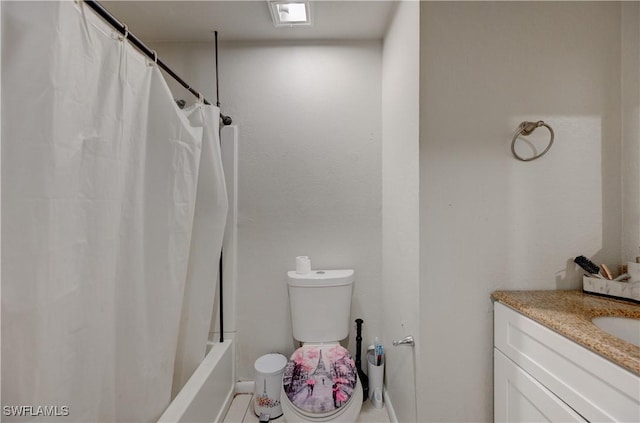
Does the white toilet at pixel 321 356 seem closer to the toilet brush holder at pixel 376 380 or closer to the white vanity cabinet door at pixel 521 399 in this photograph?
the toilet brush holder at pixel 376 380

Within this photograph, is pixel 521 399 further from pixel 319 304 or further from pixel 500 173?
pixel 319 304

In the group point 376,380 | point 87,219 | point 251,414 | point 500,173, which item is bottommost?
point 251,414

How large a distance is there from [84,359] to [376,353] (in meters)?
1.31

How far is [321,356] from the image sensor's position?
4.53 feet

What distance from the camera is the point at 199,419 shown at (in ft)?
3.81

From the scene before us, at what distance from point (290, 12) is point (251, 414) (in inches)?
84.5

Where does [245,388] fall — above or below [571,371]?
below

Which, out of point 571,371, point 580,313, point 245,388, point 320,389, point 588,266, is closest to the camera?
point 571,371

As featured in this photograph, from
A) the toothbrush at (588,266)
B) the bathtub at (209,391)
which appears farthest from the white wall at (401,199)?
the bathtub at (209,391)


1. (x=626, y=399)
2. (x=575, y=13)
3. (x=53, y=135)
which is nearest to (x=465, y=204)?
(x=626, y=399)

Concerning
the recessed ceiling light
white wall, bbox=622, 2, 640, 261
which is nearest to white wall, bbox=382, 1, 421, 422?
→ the recessed ceiling light

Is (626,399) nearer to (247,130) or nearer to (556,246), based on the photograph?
(556,246)

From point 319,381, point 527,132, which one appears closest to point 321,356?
point 319,381

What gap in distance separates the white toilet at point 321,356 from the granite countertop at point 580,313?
765 mm
